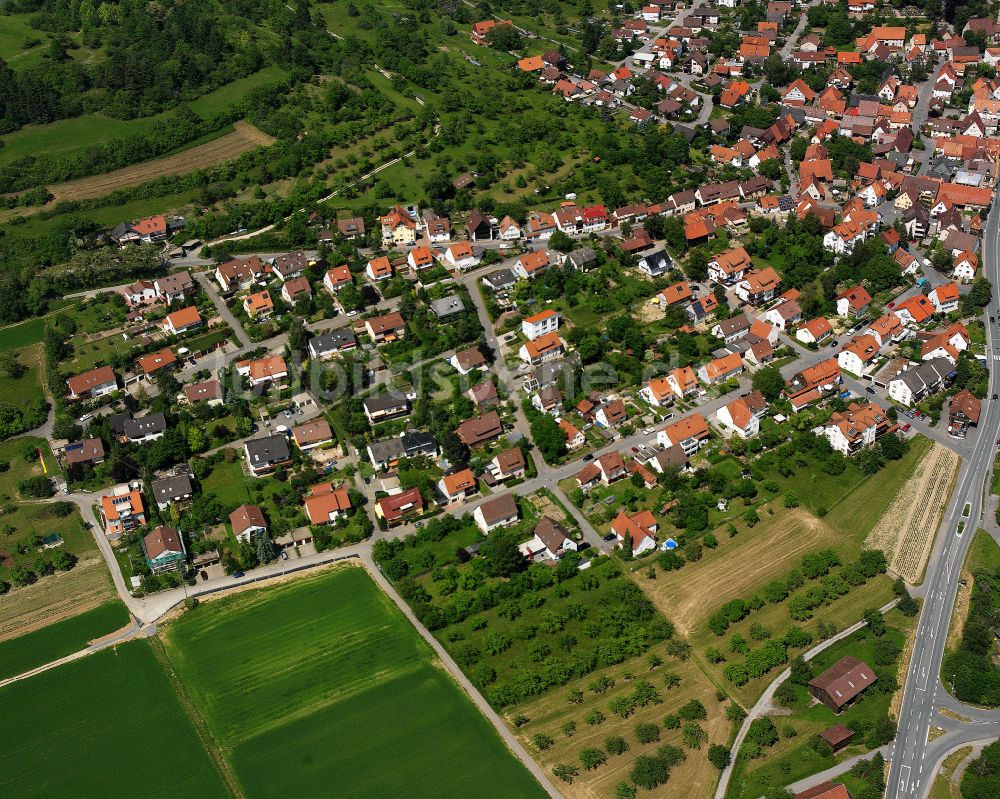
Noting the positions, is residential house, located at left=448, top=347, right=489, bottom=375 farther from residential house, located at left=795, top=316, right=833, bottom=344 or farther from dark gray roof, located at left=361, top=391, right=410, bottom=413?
residential house, located at left=795, top=316, right=833, bottom=344

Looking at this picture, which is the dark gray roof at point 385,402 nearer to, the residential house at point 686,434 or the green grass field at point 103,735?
the residential house at point 686,434

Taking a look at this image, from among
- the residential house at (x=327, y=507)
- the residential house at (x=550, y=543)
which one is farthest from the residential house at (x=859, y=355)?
the residential house at (x=327, y=507)

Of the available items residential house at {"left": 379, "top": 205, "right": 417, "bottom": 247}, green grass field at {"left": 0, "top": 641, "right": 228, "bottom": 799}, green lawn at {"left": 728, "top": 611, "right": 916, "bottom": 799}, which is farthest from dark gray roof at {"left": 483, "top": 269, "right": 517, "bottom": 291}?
green lawn at {"left": 728, "top": 611, "right": 916, "bottom": 799}

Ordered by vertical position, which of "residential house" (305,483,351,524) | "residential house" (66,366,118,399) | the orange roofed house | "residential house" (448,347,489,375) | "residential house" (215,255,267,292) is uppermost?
"residential house" (215,255,267,292)

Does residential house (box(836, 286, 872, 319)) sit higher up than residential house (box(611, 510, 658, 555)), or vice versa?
residential house (box(836, 286, 872, 319))

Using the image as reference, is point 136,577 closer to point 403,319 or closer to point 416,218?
point 403,319

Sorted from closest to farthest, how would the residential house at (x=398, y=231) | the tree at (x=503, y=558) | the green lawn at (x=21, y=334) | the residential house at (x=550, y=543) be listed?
the tree at (x=503, y=558) < the residential house at (x=550, y=543) < the green lawn at (x=21, y=334) < the residential house at (x=398, y=231)
